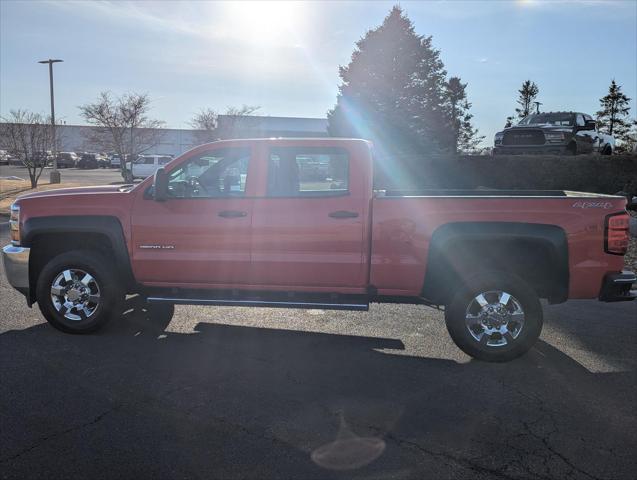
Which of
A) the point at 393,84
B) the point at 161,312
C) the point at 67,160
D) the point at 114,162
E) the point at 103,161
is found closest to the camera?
the point at 161,312

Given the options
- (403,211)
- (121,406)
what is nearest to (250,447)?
(121,406)

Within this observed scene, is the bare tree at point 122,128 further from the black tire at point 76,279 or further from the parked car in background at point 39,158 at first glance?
the black tire at point 76,279

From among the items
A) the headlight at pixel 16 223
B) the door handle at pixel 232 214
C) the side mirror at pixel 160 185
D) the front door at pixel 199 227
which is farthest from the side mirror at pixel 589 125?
the headlight at pixel 16 223

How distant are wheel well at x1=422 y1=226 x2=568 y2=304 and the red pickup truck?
0.04 feet

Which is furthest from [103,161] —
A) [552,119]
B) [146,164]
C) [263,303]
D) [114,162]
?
[263,303]

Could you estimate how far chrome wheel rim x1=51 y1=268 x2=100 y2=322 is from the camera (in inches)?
208

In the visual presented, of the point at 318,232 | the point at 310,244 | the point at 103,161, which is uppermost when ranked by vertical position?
the point at 103,161

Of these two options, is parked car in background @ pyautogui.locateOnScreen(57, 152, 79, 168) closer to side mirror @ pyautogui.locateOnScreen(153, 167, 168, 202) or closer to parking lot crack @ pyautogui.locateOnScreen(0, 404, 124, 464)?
side mirror @ pyautogui.locateOnScreen(153, 167, 168, 202)

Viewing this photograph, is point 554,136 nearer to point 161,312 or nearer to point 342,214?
point 342,214

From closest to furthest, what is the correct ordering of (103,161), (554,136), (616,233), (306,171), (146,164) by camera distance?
(616,233), (306,171), (554,136), (146,164), (103,161)

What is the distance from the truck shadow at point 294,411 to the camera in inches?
121

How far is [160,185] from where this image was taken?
16.6 feet

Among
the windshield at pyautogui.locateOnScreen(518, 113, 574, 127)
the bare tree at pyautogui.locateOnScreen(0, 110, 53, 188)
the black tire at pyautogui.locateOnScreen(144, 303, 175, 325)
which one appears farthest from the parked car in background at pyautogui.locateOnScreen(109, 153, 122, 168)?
the black tire at pyautogui.locateOnScreen(144, 303, 175, 325)

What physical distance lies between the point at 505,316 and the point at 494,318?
100mm
